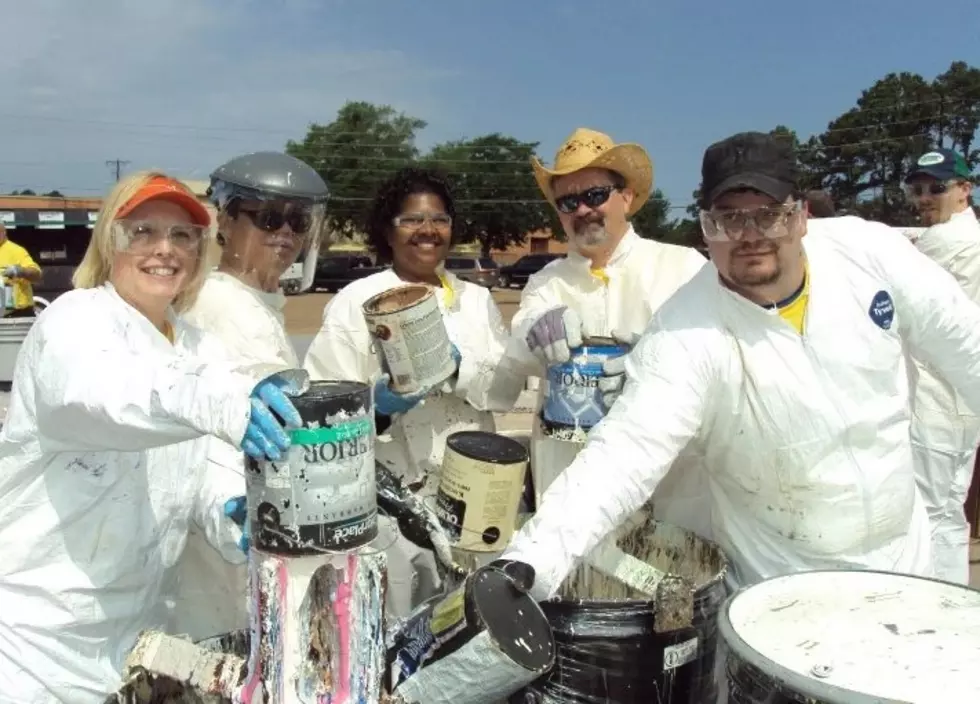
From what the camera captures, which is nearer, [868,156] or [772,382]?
[772,382]

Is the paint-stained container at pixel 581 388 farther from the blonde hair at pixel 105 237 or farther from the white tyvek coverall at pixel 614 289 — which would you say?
the blonde hair at pixel 105 237

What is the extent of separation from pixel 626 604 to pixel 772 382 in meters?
0.68

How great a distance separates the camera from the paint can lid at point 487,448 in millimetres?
2456

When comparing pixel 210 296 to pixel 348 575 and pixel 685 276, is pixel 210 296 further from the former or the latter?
pixel 685 276

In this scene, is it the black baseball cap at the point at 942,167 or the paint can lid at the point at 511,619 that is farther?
the black baseball cap at the point at 942,167

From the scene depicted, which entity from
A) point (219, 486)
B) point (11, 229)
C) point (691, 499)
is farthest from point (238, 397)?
point (11, 229)

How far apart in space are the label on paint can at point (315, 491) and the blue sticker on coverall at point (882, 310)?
4.69ft

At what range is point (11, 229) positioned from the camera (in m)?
18.1

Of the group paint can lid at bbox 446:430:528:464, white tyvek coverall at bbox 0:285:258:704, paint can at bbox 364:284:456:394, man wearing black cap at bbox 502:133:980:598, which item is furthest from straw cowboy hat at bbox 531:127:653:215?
white tyvek coverall at bbox 0:285:258:704

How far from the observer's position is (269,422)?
1628 millimetres

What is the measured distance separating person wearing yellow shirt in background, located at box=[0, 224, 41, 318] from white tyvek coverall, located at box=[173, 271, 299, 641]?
7.56m

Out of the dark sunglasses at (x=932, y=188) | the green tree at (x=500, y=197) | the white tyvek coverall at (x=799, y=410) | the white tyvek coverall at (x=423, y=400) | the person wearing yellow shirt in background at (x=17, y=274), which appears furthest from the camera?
the green tree at (x=500, y=197)

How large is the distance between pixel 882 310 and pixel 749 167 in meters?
0.53

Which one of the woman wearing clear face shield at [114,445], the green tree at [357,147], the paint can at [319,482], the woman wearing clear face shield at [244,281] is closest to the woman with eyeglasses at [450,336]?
the woman wearing clear face shield at [244,281]
